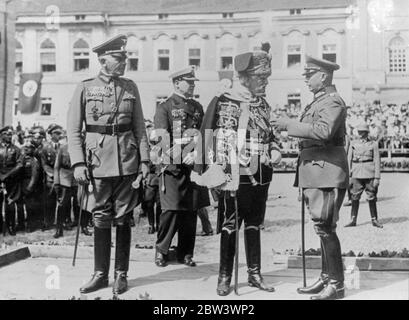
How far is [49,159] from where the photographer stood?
24.5ft

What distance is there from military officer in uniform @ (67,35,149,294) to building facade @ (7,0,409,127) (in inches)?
76.9

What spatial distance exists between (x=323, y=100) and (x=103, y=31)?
327 cm

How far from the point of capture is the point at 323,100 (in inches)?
156

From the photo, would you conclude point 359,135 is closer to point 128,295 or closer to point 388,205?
point 388,205

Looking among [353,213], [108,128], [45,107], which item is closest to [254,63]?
[108,128]

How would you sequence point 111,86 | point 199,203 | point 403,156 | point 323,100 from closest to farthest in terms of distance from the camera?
1. point 323,100
2. point 111,86
3. point 199,203
4. point 403,156

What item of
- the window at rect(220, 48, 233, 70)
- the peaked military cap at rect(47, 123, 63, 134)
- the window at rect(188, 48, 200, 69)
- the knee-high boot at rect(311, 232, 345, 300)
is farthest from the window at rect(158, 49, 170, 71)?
the knee-high boot at rect(311, 232, 345, 300)

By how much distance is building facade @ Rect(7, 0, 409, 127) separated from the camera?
584cm

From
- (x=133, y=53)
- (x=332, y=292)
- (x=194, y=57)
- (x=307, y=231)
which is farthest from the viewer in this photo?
(x=133, y=53)

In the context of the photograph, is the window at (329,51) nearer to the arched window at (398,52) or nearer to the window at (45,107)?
the arched window at (398,52)

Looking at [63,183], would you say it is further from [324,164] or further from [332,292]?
[332,292]

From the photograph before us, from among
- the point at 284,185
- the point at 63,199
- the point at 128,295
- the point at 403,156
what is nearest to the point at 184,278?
the point at 128,295

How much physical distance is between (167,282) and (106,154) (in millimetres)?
1080

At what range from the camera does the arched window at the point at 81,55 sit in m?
6.62
